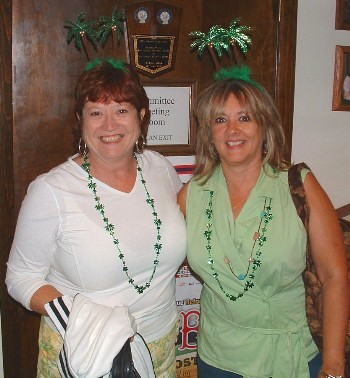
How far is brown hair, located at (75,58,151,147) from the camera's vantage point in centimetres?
155

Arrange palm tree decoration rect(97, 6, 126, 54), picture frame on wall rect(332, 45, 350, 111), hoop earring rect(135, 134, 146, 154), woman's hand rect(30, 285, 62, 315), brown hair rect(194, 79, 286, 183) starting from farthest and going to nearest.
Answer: picture frame on wall rect(332, 45, 350, 111), palm tree decoration rect(97, 6, 126, 54), hoop earring rect(135, 134, 146, 154), brown hair rect(194, 79, 286, 183), woman's hand rect(30, 285, 62, 315)

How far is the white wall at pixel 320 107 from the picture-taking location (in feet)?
6.91

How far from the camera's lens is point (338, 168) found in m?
2.33

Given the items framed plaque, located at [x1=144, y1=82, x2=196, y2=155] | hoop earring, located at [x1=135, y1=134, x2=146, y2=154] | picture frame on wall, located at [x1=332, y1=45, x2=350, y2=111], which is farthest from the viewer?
picture frame on wall, located at [x1=332, y1=45, x2=350, y2=111]

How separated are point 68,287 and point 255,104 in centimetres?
81

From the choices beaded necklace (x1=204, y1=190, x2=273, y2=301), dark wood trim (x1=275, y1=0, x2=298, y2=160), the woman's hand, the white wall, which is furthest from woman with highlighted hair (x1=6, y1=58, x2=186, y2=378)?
the white wall

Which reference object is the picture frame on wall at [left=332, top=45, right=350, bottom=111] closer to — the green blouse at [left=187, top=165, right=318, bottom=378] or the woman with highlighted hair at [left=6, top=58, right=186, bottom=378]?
the green blouse at [left=187, top=165, right=318, bottom=378]

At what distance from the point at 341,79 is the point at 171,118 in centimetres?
77

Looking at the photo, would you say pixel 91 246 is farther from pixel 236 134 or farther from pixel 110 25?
pixel 110 25

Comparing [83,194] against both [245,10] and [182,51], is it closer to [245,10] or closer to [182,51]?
[182,51]

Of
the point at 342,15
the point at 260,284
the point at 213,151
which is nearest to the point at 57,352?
the point at 260,284

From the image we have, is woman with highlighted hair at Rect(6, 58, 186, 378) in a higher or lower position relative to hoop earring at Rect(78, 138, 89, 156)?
lower

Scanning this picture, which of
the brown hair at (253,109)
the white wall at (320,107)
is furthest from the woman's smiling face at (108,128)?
the white wall at (320,107)

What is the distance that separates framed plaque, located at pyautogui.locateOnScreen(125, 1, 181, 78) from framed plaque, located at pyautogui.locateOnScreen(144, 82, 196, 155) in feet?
0.27
